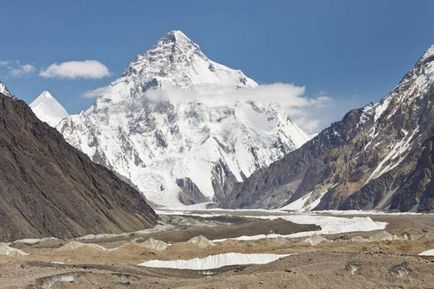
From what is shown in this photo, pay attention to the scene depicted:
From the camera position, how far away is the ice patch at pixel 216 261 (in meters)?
100

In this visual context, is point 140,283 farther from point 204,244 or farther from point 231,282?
point 204,244

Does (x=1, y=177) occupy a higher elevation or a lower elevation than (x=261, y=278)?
higher

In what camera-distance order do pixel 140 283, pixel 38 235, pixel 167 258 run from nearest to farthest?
pixel 140 283
pixel 167 258
pixel 38 235

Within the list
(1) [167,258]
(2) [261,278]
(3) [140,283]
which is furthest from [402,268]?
(1) [167,258]

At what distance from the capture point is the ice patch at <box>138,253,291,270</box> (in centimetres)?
10050

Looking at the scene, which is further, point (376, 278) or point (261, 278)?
point (376, 278)

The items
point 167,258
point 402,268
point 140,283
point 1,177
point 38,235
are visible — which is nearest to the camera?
point 140,283

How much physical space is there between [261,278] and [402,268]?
1494cm

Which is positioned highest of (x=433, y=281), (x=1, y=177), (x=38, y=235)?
(x=1, y=177)

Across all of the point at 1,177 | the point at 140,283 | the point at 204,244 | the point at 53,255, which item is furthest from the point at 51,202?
the point at 140,283

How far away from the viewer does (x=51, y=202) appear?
19862 centimetres

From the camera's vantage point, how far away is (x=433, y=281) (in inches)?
2635

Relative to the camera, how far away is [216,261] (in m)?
104

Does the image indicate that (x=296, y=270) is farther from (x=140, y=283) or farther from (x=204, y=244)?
(x=204, y=244)
